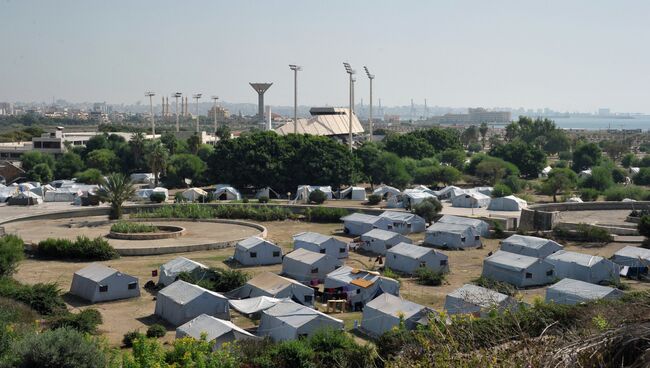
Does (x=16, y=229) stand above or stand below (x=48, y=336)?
below

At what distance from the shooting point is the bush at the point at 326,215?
4372cm

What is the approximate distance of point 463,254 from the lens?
3422 cm

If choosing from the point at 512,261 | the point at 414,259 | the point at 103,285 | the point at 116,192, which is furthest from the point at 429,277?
the point at 116,192

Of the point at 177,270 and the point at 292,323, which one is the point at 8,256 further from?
the point at 292,323

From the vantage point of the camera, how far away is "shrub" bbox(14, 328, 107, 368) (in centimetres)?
1360

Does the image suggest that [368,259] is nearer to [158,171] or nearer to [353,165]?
[353,165]

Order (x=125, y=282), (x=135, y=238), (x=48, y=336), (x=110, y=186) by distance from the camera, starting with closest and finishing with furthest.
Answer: (x=48, y=336)
(x=125, y=282)
(x=135, y=238)
(x=110, y=186)

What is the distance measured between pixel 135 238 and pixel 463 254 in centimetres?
1583

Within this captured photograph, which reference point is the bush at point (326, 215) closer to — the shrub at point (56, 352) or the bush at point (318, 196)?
the bush at point (318, 196)

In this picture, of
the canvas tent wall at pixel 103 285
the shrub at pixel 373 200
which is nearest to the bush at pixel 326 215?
the shrub at pixel 373 200

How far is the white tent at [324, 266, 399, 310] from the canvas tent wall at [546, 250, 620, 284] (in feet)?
23.7

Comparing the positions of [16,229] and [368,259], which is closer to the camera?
[368,259]

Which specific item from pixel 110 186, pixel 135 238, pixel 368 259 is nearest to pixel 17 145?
pixel 110 186

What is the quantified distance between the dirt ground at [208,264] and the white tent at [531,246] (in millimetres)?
1421
